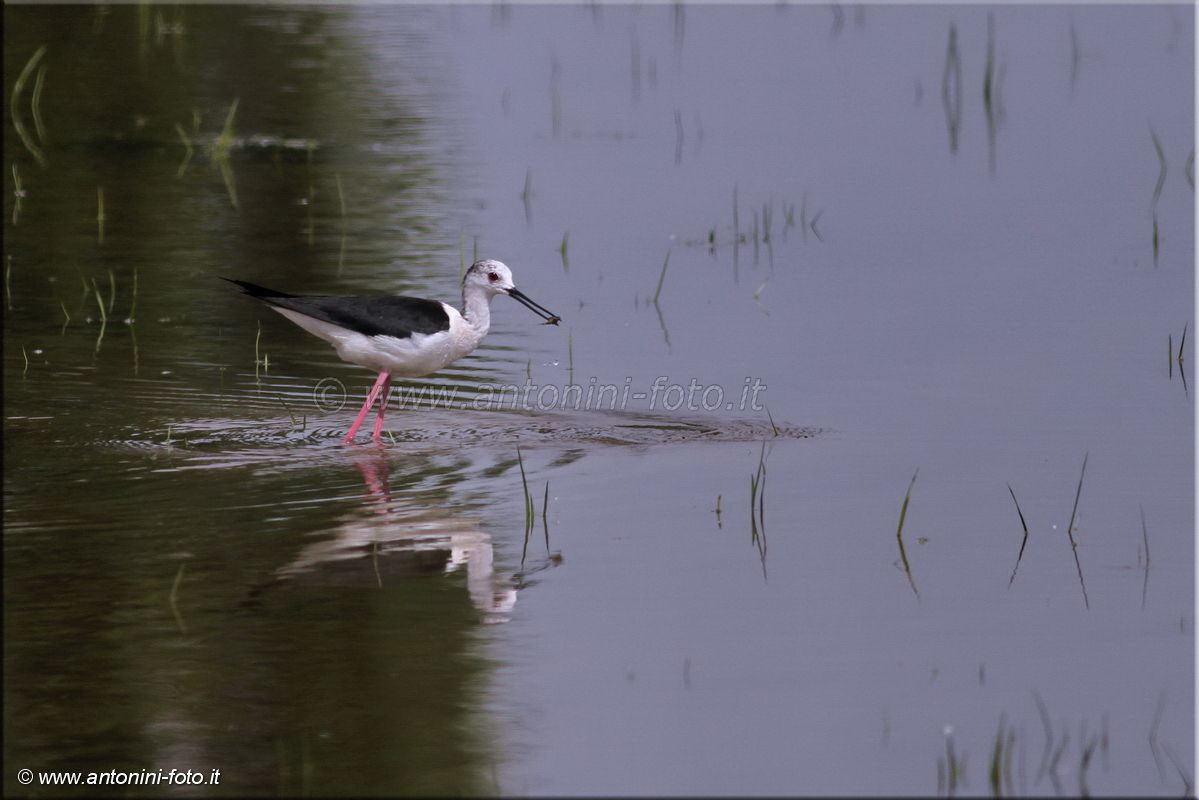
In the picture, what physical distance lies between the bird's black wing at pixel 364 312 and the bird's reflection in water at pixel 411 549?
3.67 ft

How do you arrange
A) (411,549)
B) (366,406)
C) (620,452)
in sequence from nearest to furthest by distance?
1. (411,549)
2. (620,452)
3. (366,406)

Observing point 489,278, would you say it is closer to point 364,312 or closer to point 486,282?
point 486,282

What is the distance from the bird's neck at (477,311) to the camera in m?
9.29

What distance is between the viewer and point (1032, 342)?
10.7m

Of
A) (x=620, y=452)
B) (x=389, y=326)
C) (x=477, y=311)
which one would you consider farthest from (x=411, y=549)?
(x=477, y=311)

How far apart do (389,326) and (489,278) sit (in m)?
0.68

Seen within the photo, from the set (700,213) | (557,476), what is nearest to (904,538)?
(557,476)

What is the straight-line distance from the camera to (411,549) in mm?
7133

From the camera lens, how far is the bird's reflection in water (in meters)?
6.71

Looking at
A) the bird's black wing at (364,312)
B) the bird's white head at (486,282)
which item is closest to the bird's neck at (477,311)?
the bird's white head at (486,282)

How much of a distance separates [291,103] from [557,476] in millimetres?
11542

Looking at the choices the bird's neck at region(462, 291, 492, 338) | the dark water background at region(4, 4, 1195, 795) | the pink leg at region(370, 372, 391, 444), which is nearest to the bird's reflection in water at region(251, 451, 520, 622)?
the dark water background at region(4, 4, 1195, 795)

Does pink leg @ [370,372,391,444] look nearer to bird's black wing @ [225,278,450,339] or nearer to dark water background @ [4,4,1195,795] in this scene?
dark water background @ [4,4,1195,795]

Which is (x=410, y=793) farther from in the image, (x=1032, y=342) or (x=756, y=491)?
(x=1032, y=342)
